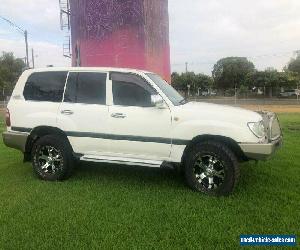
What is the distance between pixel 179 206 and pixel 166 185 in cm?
125

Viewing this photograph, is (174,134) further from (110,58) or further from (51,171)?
(110,58)

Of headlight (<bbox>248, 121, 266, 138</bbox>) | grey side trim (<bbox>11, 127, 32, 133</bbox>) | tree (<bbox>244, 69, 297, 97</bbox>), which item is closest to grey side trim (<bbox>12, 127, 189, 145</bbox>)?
grey side trim (<bbox>11, 127, 32, 133</bbox>)

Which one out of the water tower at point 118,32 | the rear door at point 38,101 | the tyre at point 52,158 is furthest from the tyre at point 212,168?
the water tower at point 118,32

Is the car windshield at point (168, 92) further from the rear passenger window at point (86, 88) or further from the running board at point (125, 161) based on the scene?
the running board at point (125, 161)

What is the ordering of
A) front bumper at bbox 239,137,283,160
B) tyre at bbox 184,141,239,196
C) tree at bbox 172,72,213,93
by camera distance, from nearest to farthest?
1. front bumper at bbox 239,137,283,160
2. tyre at bbox 184,141,239,196
3. tree at bbox 172,72,213,93

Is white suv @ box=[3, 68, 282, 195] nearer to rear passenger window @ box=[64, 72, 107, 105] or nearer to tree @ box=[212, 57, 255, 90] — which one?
rear passenger window @ box=[64, 72, 107, 105]

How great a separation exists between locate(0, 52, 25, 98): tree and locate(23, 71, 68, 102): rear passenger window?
62701 millimetres

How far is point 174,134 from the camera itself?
6.47m

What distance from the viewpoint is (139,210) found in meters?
5.61

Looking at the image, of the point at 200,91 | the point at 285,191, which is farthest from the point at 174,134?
the point at 200,91

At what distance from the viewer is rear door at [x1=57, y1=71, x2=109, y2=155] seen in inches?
273

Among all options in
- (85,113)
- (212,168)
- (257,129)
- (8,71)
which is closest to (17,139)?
(85,113)

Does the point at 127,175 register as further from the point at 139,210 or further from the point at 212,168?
the point at 139,210

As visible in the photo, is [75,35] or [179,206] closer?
[179,206]
